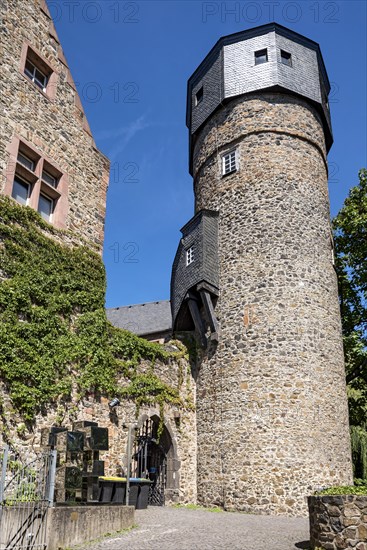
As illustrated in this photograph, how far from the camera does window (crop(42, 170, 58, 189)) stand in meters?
14.3

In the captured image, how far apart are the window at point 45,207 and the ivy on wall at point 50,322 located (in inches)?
25.5

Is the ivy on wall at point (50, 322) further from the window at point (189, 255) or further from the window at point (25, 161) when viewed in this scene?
the window at point (189, 255)

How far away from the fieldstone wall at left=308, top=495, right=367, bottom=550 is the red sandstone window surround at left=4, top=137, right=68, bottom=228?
932 centimetres

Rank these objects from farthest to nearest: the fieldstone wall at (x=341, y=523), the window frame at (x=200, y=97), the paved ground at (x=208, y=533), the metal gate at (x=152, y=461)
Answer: the window frame at (x=200, y=97), the metal gate at (x=152, y=461), the paved ground at (x=208, y=533), the fieldstone wall at (x=341, y=523)

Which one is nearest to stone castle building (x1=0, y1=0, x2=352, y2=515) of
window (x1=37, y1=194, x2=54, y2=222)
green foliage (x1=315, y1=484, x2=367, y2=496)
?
window (x1=37, y1=194, x2=54, y2=222)

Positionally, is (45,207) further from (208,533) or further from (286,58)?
(286,58)

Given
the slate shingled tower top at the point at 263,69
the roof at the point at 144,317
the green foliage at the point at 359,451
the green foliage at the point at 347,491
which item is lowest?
the green foliage at the point at 347,491

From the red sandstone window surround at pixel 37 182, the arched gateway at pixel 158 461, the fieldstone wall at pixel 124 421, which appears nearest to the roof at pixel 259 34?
the red sandstone window surround at pixel 37 182

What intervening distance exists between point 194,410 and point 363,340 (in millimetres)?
7802

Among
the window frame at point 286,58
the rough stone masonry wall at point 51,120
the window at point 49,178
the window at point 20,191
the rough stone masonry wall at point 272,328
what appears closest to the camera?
the window at point 20,191

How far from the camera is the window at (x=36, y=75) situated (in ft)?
47.7

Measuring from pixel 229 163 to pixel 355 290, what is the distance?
26.0 ft

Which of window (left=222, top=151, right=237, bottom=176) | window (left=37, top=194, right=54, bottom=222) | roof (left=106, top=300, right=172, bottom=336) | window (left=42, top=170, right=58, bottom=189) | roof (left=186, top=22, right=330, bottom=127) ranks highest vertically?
roof (left=186, top=22, right=330, bottom=127)

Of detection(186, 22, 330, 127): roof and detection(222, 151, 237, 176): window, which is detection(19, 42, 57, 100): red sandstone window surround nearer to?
detection(222, 151, 237, 176): window
